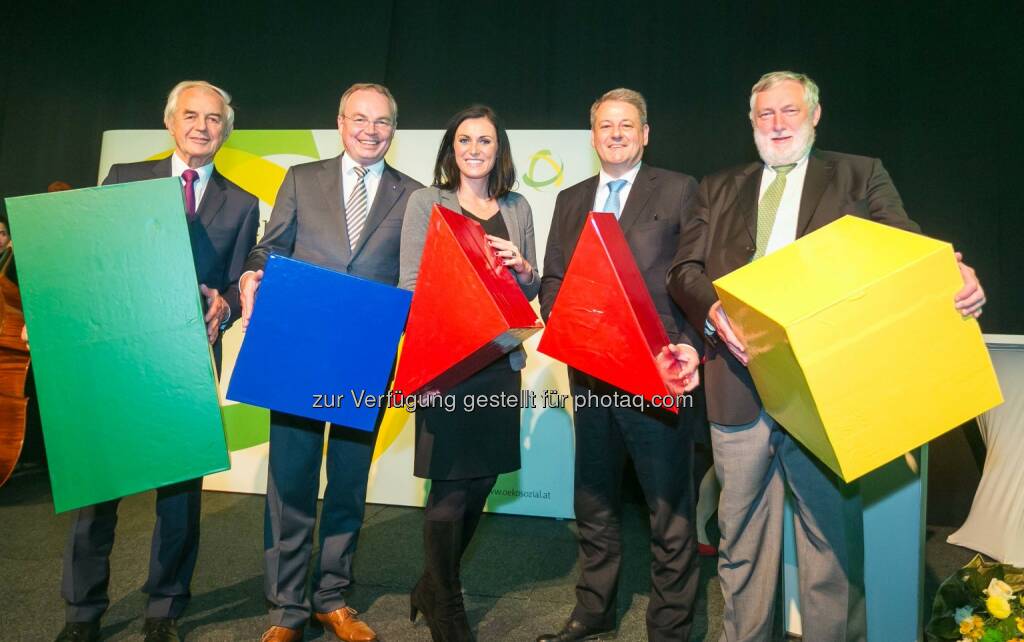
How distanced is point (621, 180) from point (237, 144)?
2.79 meters

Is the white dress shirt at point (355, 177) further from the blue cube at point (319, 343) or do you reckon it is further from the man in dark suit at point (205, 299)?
the blue cube at point (319, 343)

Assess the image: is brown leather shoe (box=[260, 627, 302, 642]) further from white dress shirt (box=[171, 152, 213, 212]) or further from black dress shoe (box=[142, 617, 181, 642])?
white dress shirt (box=[171, 152, 213, 212])

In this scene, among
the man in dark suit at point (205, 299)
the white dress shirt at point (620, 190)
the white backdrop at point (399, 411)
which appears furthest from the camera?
the white backdrop at point (399, 411)

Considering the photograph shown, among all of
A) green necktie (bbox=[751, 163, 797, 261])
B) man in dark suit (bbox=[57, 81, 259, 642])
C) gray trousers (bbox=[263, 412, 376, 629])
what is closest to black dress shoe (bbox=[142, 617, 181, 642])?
man in dark suit (bbox=[57, 81, 259, 642])

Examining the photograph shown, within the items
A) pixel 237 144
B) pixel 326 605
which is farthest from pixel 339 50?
pixel 326 605

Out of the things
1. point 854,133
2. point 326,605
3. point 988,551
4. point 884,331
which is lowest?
point 988,551

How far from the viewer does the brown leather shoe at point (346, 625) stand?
2.08m

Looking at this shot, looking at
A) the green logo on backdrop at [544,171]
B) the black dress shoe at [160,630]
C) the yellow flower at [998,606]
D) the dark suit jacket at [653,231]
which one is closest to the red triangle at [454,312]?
the dark suit jacket at [653,231]

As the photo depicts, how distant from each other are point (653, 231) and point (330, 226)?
1.06 m

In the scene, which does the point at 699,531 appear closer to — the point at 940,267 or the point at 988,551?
the point at 988,551

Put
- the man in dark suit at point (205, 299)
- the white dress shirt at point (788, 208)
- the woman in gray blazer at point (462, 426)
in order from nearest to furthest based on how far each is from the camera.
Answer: the white dress shirt at point (788, 208) < the woman in gray blazer at point (462, 426) < the man in dark suit at point (205, 299)

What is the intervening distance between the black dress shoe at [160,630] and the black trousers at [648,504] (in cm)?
126

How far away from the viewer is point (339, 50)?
4.25 meters

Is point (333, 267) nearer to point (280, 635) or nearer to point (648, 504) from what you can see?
point (280, 635)
